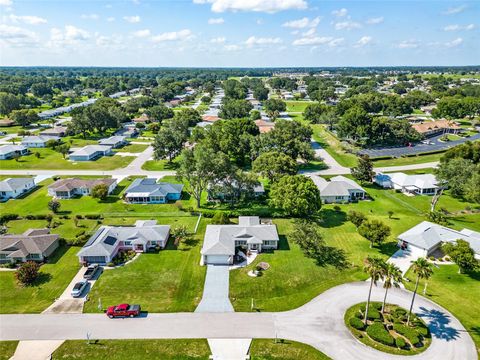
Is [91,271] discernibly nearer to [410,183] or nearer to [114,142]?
[410,183]

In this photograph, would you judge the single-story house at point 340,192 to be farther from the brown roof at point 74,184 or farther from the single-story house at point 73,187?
the brown roof at point 74,184

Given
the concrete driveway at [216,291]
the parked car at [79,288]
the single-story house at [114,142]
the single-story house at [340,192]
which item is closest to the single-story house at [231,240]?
the concrete driveway at [216,291]

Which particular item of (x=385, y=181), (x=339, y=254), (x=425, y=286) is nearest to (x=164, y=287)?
(x=339, y=254)

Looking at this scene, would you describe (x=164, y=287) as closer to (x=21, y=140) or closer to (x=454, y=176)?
(x=454, y=176)

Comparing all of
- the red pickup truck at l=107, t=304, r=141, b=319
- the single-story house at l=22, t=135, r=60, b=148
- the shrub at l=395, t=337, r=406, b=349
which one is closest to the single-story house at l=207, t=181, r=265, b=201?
the red pickup truck at l=107, t=304, r=141, b=319

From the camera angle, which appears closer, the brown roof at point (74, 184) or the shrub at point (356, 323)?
the shrub at point (356, 323)

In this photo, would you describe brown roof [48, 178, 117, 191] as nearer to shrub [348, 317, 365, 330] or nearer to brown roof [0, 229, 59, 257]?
brown roof [0, 229, 59, 257]
